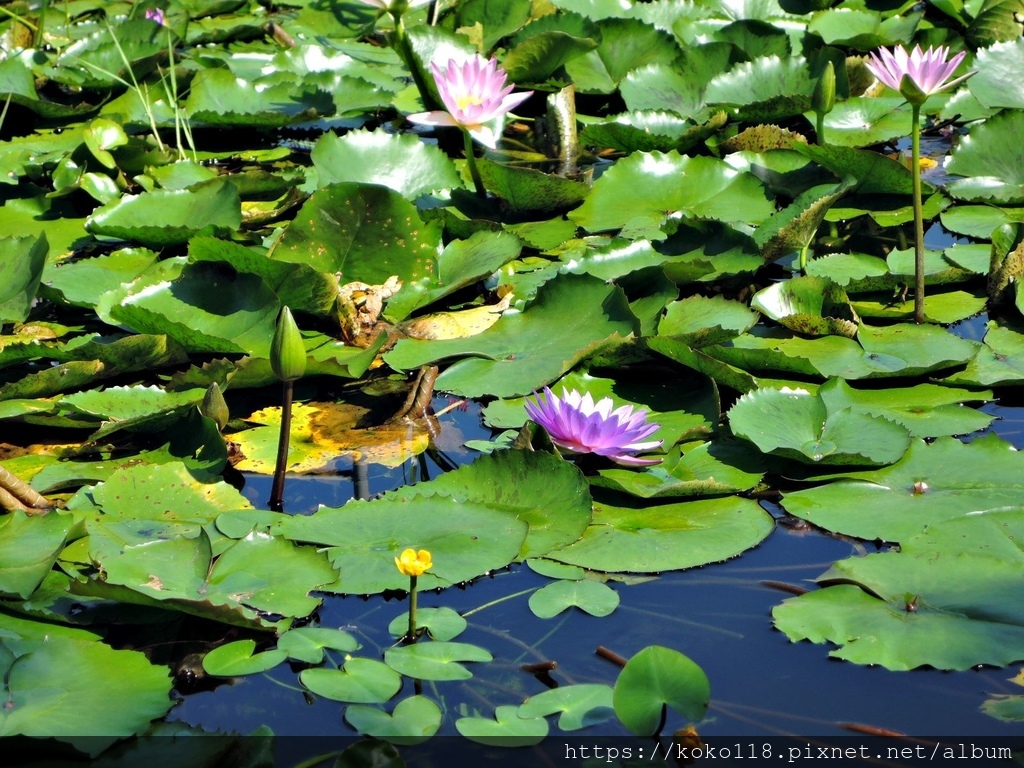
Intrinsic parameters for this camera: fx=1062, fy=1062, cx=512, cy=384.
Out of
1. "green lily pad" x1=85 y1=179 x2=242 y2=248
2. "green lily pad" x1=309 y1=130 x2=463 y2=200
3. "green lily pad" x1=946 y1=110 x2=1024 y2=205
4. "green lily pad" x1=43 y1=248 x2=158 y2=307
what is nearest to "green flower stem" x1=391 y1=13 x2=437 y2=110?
"green lily pad" x1=309 y1=130 x2=463 y2=200

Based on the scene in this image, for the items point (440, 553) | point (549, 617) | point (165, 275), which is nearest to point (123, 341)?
point (165, 275)

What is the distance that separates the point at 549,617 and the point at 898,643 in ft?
1.63

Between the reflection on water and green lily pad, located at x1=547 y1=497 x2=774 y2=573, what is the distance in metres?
0.03

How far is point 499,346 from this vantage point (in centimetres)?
236

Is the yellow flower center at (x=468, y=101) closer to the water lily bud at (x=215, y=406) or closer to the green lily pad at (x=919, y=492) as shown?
the water lily bud at (x=215, y=406)

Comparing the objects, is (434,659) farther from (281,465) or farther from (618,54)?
(618,54)

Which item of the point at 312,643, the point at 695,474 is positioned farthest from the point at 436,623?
the point at 695,474

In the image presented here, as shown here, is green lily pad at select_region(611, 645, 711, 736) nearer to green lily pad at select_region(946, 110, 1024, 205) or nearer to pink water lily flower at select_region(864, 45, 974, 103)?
pink water lily flower at select_region(864, 45, 974, 103)

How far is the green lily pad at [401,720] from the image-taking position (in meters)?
1.36

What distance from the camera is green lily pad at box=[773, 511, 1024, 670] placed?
57.8 inches

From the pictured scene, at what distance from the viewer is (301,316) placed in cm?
262

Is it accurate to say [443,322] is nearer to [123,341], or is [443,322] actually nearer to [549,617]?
[123,341]

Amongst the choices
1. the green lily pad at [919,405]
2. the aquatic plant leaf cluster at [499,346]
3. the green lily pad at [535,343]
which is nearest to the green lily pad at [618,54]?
the aquatic plant leaf cluster at [499,346]

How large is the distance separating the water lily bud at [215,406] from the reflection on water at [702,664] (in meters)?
0.56
